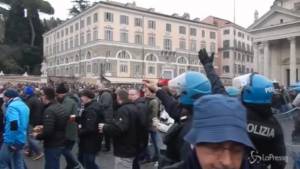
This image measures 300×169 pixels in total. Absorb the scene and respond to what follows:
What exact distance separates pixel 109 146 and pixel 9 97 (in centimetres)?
482

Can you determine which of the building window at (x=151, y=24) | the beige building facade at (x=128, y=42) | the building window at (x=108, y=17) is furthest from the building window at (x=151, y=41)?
the building window at (x=108, y=17)

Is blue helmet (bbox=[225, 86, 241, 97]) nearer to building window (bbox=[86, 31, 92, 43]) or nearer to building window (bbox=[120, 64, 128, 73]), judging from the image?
building window (bbox=[120, 64, 128, 73])

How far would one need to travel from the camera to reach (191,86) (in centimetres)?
293

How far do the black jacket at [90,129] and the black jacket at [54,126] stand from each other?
0.45m

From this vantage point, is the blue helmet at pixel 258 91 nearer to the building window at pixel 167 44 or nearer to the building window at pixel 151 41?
the building window at pixel 151 41

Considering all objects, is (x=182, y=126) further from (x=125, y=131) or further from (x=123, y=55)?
(x=123, y=55)

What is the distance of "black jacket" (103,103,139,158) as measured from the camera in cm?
571

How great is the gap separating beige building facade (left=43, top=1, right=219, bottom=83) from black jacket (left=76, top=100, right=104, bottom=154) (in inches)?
1876

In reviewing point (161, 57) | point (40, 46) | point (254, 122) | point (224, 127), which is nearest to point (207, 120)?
point (224, 127)

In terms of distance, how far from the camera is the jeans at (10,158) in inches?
263

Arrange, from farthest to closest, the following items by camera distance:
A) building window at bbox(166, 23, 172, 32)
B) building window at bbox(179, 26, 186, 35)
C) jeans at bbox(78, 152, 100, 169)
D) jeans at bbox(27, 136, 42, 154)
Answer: building window at bbox(179, 26, 186, 35) < building window at bbox(166, 23, 172, 32) < jeans at bbox(27, 136, 42, 154) < jeans at bbox(78, 152, 100, 169)

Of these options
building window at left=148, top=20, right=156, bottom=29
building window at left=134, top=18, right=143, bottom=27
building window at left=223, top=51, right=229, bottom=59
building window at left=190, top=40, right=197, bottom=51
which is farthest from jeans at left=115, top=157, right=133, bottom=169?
building window at left=223, top=51, right=229, bottom=59

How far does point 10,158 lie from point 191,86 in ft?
15.2

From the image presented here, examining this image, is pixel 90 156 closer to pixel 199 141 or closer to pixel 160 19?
pixel 199 141
